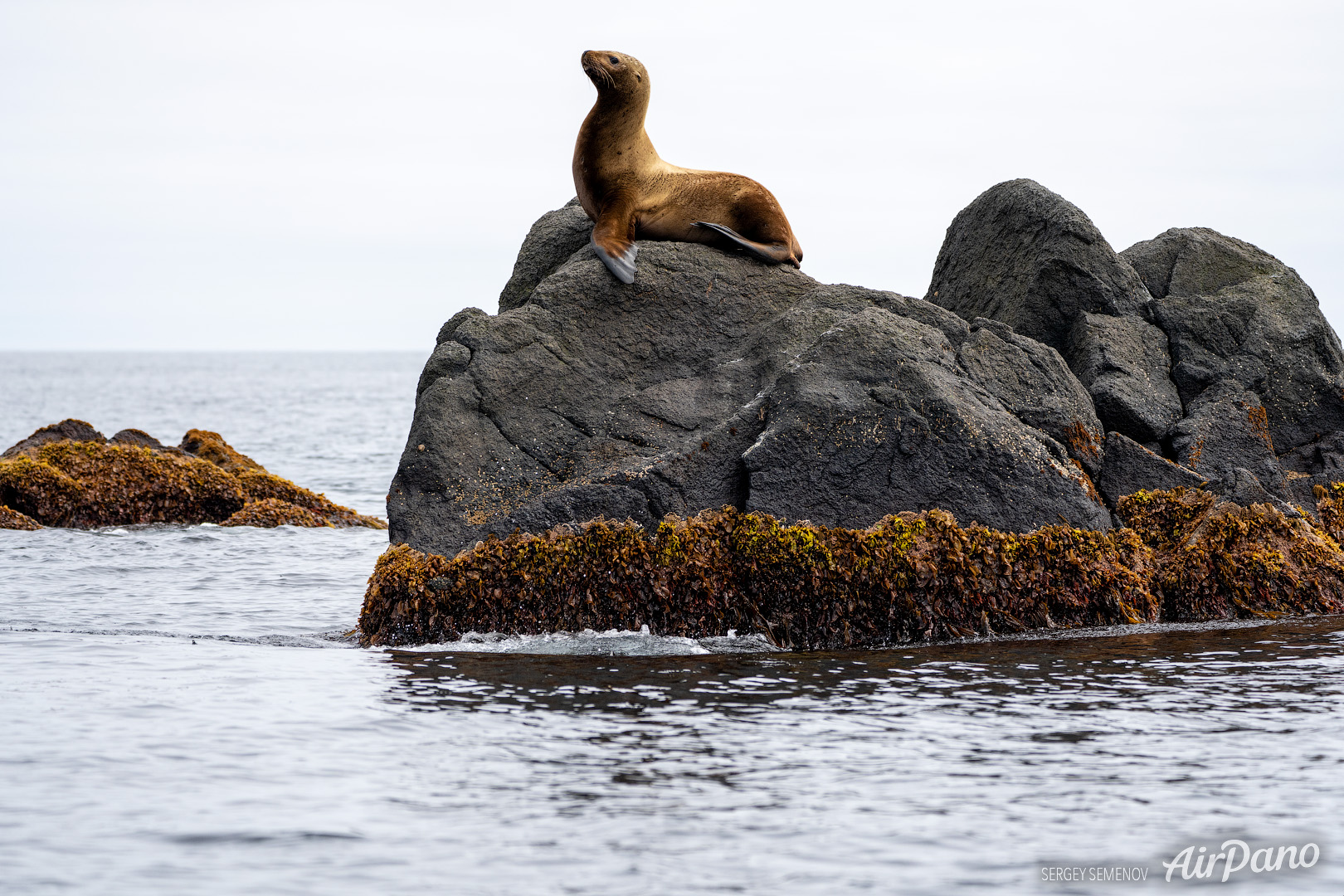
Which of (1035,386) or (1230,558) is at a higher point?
(1035,386)

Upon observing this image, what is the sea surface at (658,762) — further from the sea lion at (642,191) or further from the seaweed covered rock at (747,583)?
the sea lion at (642,191)

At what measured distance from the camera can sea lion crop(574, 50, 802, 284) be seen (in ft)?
30.4

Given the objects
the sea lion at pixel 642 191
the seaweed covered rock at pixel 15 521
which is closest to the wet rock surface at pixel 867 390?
the sea lion at pixel 642 191

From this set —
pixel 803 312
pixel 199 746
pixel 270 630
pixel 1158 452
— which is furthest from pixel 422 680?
pixel 1158 452

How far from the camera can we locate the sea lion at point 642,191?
9273 millimetres

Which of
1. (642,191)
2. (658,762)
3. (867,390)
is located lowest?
(658,762)

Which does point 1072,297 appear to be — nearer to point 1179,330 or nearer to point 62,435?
point 1179,330

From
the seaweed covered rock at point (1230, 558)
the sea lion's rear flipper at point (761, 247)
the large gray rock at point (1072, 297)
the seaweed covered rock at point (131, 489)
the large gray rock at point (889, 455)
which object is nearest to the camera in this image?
the large gray rock at point (889, 455)

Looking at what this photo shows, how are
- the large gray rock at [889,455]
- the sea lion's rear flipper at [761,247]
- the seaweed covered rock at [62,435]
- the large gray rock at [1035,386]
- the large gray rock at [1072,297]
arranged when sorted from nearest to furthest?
the large gray rock at [889,455]
the large gray rock at [1035,386]
the sea lion's rear flipper at [761,247]
the large gray rock at [1072,297]
the seaweed covered rock at [62,435]

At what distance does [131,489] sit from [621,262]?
28.5ft

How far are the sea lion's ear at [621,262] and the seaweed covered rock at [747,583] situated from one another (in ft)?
6.45

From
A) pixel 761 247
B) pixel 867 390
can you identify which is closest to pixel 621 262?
pixel 761 247

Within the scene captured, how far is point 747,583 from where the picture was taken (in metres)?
7.49

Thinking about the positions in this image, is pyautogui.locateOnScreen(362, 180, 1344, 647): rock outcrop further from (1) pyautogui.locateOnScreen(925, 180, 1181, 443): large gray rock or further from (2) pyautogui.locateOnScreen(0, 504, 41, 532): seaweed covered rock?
(2) pyautogui.locateOnScreen(0, 504, 41, 532): seaweed covered rock
